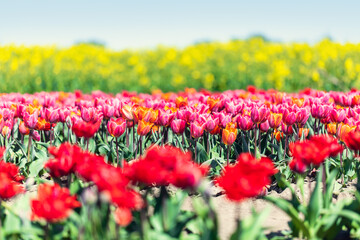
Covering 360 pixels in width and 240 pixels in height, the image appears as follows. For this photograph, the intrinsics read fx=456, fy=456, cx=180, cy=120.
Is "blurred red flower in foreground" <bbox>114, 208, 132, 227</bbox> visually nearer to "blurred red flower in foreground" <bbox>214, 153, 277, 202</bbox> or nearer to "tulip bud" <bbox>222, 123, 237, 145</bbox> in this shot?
"blurred red flower in foreground" <bbox>214, 153, 277, 202</bbox>

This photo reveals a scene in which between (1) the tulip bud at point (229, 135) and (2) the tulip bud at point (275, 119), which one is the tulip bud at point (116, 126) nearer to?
(1) the tulip bud at point (229, 135)

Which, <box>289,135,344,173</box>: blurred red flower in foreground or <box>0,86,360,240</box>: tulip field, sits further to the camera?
<box>289,135,344,173</box>: blurred red flower in foreground

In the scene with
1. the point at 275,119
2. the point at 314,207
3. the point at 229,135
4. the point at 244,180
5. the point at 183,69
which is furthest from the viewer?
the point at 183,69

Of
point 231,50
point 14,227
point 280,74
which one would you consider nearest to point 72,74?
point 280,74

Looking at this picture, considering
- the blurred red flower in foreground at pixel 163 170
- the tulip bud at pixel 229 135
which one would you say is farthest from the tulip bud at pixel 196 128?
the blurred red flower in foreground at pixel 163 170

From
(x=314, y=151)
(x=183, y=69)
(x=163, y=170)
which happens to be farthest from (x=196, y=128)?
(x=183, y=69)

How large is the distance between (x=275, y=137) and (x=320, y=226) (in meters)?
1.71

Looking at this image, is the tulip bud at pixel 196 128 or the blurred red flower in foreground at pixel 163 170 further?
the tulip bud at pixel 196 128

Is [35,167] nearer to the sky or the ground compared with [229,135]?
nearer to the ground

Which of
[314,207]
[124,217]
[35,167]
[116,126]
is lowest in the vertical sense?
[35,167]

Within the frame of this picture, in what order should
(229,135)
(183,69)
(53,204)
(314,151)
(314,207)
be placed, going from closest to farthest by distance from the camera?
(53,204)
(314,151)
(314,207)
(229,135)
(183,69)

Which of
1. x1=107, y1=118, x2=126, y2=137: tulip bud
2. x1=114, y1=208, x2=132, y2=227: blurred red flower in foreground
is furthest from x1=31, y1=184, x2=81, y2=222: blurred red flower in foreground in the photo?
x1=107, y1=118, x2=126, y2=137: tulip bud

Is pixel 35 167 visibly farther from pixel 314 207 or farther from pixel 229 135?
pixel 314 207

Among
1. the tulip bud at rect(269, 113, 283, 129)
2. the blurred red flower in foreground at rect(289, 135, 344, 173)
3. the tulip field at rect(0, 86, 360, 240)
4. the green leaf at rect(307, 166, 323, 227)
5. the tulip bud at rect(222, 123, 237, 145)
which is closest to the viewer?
the tulip field at rect(0, 86, 360, 240)
